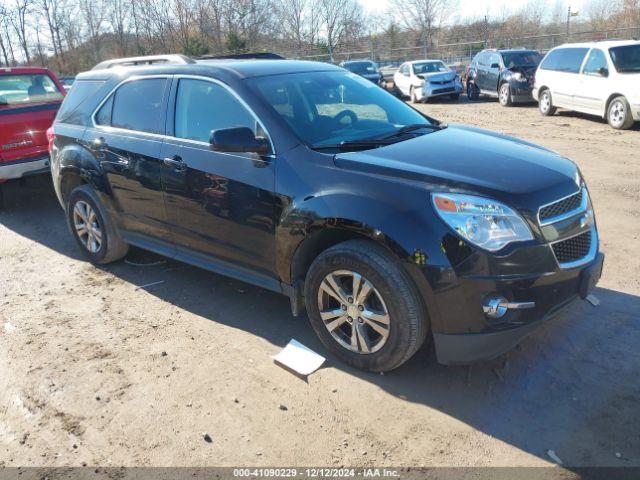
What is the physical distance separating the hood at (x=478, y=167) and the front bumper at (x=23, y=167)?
5.77 meters

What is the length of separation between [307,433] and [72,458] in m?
1.23

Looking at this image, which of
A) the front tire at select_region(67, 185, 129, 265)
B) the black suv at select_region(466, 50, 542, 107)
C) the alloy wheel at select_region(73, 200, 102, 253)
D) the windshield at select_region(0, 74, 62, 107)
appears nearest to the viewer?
the front tire at select_region(67, 185, 129, 265)

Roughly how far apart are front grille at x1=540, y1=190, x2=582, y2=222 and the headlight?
0.59 ft

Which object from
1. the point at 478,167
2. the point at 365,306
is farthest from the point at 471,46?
the point at 365,306

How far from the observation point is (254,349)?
3854mm

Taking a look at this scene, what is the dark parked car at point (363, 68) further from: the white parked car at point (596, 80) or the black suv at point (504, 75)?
the white parked car at point (596, 80)

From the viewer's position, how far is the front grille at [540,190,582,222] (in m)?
3.04

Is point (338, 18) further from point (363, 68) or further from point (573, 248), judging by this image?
point (573, 248)

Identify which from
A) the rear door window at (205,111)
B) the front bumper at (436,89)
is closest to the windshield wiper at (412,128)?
the rear door window at (205,111)

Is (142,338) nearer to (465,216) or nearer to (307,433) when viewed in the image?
(307,433)

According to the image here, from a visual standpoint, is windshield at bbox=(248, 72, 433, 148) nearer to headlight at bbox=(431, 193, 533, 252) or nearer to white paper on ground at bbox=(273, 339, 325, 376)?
headlight at bbox=(431, 193, 533, 252)

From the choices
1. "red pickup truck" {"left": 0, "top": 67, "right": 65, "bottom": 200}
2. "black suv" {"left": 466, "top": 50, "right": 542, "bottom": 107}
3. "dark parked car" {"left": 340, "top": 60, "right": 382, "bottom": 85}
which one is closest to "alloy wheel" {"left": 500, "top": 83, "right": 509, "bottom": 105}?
"black suv" {"left": 466, "top": 50, "right": 542, "bottom": 107}

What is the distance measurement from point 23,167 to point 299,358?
5.69 metres

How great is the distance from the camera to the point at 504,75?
17016 mm
